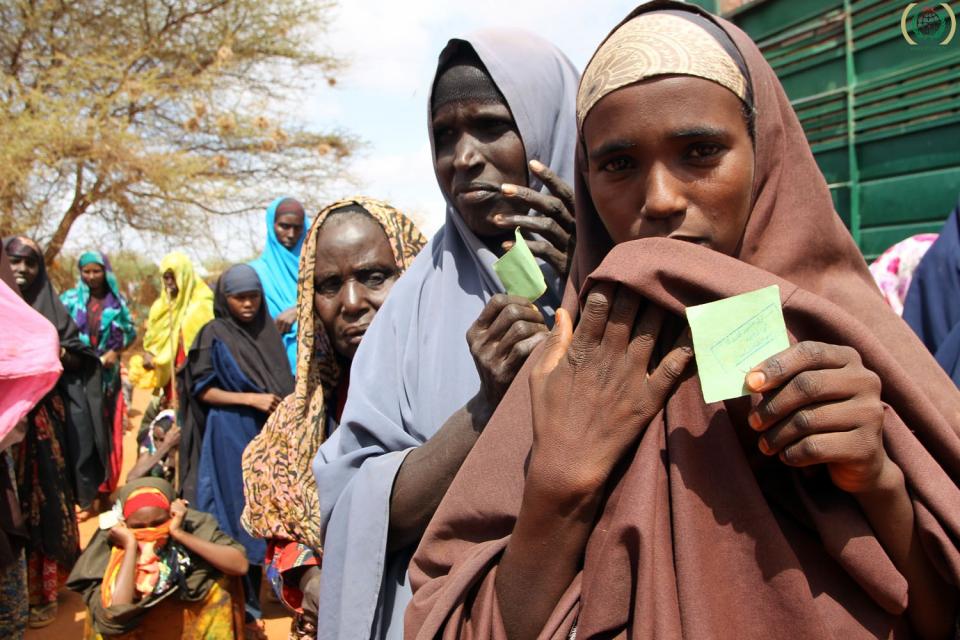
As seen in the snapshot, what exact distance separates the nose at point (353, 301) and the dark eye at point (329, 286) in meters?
0.05

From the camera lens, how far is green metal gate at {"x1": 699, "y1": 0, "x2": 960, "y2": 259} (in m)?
4.30

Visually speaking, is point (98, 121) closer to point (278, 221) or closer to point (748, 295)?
point (278, 221)

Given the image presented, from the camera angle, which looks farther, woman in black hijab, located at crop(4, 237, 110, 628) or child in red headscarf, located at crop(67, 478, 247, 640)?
woman in black hijab, located at crop(4, 237, 110, 628)

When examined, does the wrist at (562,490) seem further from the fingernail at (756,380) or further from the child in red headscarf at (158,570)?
the child in red headscarf at (158,570)

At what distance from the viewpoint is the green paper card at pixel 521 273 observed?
150 centimetres

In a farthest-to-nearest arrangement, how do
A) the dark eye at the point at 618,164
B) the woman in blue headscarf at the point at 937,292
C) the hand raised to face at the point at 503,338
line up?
the woman in blue headscarf at the point at 937,292 < the hand raised to face at the point at 503,338 < the dark eye at the point at 618,164

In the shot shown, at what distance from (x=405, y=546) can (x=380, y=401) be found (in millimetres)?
349

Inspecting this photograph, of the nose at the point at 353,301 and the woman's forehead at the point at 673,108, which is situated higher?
the woman's forehead at the point at 673,108

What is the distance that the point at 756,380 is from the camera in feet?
3.13

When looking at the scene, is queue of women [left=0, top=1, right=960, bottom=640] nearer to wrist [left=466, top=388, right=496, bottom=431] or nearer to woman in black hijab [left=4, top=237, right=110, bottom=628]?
wrist [left=466, top=388, right=496, bottom=431]

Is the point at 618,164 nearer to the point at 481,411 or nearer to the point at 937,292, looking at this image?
the point at 481,411

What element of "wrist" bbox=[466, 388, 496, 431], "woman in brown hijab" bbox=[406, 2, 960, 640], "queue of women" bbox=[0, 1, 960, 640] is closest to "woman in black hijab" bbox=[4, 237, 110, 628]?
"queue of women" bbox=[0, 1, 960, 640]

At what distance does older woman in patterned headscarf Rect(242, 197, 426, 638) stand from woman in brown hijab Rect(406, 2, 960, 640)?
1193 mm

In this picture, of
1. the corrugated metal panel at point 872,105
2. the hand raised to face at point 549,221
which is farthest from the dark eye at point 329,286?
the corrugated metal panel at point 872,105
